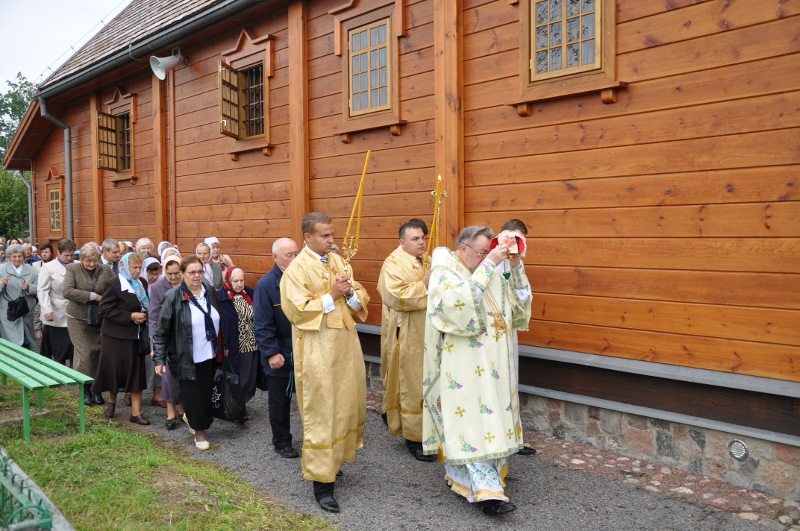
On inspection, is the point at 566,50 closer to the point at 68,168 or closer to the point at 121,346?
the point at 121,346

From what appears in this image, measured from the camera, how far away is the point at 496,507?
438cm

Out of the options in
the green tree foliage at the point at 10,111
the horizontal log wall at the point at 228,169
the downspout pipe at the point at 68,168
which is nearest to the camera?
the horizontal log wall at the point at 228,169

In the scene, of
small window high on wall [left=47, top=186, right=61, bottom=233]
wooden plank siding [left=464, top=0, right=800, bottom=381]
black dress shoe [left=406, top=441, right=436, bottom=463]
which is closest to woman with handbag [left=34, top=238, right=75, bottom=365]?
black dress shoe [left=406, top=441, right=436, bottom=463]

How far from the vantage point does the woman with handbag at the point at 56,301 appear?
27.1ft

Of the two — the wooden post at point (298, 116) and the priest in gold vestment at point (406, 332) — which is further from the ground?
the wooden post at point (298, 116)

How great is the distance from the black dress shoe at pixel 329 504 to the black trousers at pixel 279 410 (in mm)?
1225

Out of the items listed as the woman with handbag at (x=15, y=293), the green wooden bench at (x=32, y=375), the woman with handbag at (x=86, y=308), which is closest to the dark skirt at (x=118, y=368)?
the woman with handbag at (x=86, y=308)

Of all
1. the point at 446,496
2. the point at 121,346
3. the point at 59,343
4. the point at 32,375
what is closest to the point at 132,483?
the point at 32,375

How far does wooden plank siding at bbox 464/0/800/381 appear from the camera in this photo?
4770mm

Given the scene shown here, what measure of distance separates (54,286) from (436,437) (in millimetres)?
5891

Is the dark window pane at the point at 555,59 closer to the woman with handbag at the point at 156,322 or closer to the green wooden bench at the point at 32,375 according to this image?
the woman with handbag at the point at 156,322

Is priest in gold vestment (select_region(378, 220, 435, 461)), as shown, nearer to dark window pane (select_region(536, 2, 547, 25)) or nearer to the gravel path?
the gravel path

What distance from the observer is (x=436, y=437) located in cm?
473

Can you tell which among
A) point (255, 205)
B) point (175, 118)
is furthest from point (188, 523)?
point (175, 118)
